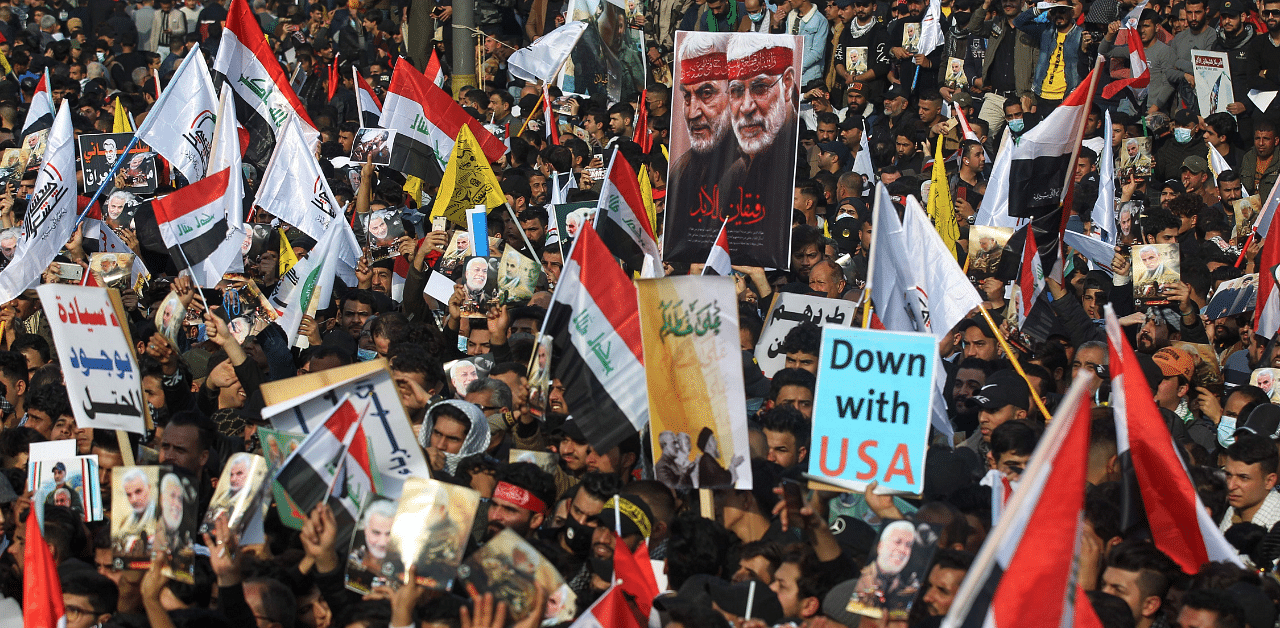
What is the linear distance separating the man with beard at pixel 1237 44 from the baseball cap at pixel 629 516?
942cm

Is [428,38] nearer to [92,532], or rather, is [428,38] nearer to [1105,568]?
[92,532]

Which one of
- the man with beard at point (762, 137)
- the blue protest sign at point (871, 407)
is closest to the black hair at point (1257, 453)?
the blue protest sign at point (871, 407)

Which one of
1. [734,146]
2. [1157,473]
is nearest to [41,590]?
[1157,473]

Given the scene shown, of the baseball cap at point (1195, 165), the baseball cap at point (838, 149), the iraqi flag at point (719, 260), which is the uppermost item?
the baseball cap at point (1195, 165)

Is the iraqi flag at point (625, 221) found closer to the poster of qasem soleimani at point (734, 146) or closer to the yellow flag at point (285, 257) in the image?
the poster of qasem soleimani at point (734, 146)

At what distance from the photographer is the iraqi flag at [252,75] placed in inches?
495

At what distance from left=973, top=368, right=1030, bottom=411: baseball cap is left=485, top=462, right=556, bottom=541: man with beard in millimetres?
2208

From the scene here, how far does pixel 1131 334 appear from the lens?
8727 mm

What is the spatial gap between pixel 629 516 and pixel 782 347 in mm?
2912

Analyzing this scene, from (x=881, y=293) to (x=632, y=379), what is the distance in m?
1.68

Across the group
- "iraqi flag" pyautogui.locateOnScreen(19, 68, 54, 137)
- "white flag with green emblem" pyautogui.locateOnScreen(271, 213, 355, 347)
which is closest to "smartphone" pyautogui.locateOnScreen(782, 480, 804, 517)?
"white flag with green emblem" pyautogui.locateOnScreen(271, 213, 355, 347)

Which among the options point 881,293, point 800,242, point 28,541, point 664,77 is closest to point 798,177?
point 800,242

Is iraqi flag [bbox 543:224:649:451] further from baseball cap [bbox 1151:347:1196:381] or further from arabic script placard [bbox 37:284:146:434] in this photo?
baseball cap [bbox 1151:347:1196:381]

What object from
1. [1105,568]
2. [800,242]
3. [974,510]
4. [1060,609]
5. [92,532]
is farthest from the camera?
[800,242]
